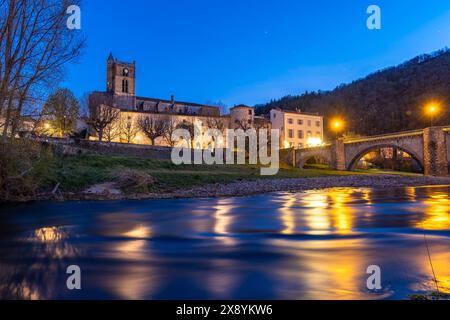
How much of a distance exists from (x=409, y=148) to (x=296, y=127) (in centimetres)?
4450

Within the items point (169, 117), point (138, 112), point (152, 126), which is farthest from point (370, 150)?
point (138, 112)

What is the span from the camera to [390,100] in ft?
432

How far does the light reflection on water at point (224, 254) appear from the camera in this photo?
5598 mm

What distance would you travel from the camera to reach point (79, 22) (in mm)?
19094

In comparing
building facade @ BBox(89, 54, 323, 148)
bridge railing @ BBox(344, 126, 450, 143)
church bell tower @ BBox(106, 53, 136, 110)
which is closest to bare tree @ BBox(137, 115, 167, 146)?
building facade @ BBox(89, 54, 323, 148)

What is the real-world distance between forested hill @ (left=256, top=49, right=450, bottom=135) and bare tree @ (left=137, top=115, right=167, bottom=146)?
70.5m

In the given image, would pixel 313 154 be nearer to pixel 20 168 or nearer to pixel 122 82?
pixel 20 168

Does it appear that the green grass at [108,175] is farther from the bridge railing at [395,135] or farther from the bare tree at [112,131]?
the bare tree at [112,131]

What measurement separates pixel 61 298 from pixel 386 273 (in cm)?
554

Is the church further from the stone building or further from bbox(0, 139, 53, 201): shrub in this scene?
bbox(0, 139, 53, 201): shrub

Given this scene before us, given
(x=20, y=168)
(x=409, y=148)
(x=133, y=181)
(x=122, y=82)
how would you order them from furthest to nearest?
(x=122, y=82) → (x=409, y=148) → (x=133, y=181) → (x=20, y=168)

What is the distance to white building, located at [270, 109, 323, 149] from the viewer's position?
94062mm

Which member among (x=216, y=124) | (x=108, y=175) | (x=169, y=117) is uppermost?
(x=169, y=117)
